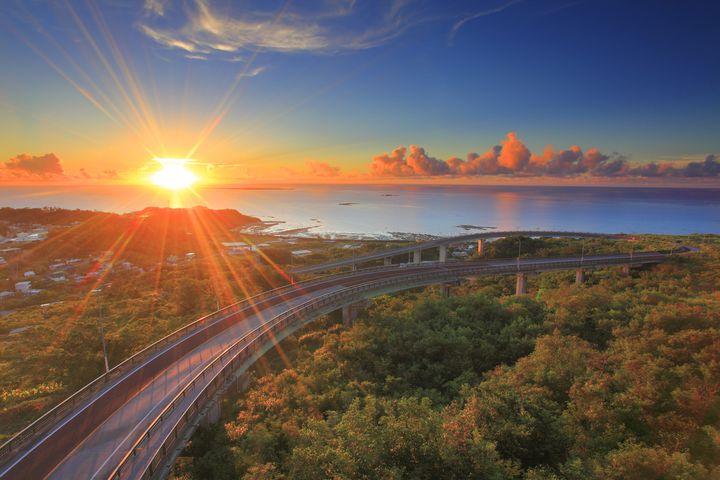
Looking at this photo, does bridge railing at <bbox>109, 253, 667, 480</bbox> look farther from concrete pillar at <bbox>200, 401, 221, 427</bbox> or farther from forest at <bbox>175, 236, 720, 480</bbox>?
forest at <bbox>175, 236, 720, 480</bbox>

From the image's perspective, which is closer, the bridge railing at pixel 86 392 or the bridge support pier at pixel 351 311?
the bridge railing at pixel 86 392

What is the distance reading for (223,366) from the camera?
79.3ft

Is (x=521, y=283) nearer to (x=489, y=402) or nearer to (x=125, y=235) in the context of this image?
(x=489, y=402)

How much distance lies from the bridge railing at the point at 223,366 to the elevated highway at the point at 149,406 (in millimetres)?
65

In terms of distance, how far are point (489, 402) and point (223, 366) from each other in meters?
18.0

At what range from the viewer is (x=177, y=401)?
20.7 m

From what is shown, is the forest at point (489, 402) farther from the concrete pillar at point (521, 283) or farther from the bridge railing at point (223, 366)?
the concrete pillar at point (521, 283)

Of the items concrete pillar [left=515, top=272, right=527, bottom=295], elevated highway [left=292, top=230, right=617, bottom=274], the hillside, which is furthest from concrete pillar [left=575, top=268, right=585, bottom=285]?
the hillside

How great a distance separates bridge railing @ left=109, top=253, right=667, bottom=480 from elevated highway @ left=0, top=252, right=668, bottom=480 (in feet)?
0.21

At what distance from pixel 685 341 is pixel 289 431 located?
26.1 metres

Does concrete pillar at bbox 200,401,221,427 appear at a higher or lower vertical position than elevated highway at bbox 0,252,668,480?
lower

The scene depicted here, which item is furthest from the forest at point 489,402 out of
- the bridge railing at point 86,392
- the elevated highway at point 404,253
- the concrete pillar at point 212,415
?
the elevated highway at point 404,253

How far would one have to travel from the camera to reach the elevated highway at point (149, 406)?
53.1 feet

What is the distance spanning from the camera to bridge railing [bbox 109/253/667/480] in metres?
15.9
